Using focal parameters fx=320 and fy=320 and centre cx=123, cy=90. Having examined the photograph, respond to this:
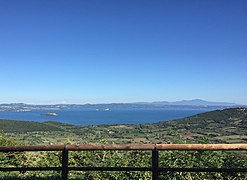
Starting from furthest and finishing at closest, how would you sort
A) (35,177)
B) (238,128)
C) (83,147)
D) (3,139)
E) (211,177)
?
(238,128) → (3,139) → (35,177) → (211,177) → (83,147)

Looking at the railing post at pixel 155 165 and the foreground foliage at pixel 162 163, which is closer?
the railing post at pixel 155 165

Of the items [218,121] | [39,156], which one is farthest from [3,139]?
[218,121]

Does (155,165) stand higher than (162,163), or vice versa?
(155,165)

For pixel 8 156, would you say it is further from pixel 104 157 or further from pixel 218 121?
pixel 218 121

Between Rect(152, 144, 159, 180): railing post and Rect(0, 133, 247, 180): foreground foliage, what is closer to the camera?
Rect(152, 144, 159, 180): railing post

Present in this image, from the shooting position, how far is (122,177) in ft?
19.5

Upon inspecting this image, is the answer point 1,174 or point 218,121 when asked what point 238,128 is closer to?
point 218,121

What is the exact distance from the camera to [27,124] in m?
82.2

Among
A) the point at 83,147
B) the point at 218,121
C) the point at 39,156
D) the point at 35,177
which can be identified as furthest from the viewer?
the point at 218,121

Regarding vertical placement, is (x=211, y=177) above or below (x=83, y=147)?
below

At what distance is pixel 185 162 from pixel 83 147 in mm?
2088

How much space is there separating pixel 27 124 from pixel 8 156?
255 feet

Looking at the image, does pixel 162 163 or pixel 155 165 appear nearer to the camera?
pixel 155 165

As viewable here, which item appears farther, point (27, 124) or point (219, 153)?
point (27, 124)
